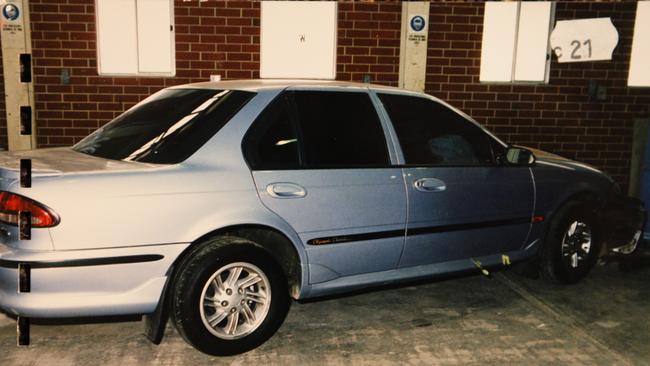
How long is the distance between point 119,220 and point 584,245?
13.4ft

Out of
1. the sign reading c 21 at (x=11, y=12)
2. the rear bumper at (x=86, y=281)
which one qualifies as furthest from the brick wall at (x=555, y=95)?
the rear bumper at (x=86, y=281)

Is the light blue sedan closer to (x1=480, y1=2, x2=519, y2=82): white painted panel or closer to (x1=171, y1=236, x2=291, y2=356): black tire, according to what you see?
(x1=171, y1=236, x2=291, y2=356): black tire

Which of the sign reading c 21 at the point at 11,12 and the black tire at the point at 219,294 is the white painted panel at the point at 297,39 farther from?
the black tire at the point at 219,294

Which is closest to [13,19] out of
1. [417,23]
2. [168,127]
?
[168,127]

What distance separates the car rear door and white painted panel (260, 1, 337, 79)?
389cm

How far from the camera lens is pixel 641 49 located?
8.76 meters

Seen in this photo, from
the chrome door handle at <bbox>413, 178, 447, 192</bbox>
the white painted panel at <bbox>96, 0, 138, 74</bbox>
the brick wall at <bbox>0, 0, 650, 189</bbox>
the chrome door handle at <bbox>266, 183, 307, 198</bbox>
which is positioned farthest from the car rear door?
the white painted panel at <bbox>96, 0, 138, 74</bbox>

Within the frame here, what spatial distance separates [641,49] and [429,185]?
19.1 feet

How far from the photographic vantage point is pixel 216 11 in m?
8.06

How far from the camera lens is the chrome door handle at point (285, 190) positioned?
3936 mm

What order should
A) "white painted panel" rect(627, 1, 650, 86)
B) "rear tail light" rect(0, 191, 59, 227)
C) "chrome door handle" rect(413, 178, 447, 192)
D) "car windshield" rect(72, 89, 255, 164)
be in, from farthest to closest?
"white painted panel" rect(627, 1, 650, 86), "chrome door handle" rect(413, 178, 447, 192), "car windshield" rect(72, 89, 255, 164), "rear tail light" rect(0, 191, 59, 227)

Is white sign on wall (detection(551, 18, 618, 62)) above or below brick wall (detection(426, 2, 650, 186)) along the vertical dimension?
above

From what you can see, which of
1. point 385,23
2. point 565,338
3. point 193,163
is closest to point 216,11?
point 385,23

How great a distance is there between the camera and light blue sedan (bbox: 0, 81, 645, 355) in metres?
3.44
